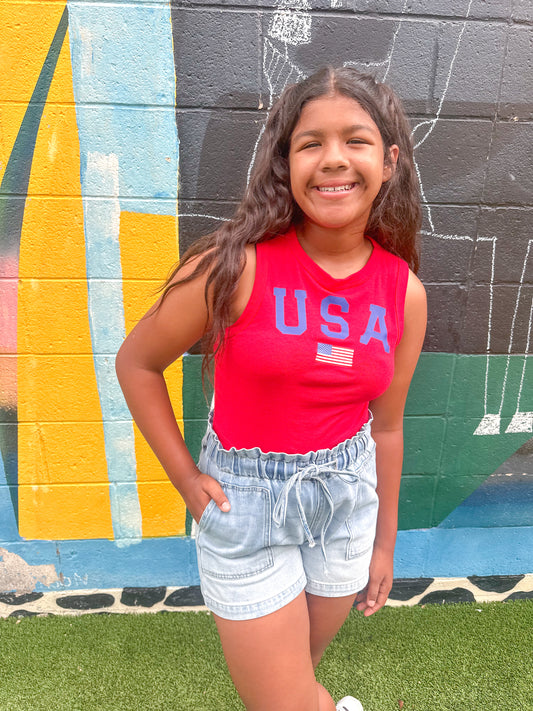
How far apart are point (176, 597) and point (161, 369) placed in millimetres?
1430

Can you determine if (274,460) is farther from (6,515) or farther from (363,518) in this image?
(6,515)

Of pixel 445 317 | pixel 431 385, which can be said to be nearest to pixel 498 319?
pixel 445 317

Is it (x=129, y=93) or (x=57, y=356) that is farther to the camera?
(x=57, y=356)

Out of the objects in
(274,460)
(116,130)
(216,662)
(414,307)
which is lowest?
(216,662)

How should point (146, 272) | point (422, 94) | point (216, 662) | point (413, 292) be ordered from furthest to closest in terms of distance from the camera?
1. point (216, 662)
2. point (146, 272)
3. point (422, 94)
4. point (413, 292)

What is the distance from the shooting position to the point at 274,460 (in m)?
1.30

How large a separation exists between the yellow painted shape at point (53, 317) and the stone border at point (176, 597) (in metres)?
1.08

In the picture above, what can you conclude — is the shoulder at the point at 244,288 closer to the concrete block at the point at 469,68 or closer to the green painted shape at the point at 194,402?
the green painted shape at the point at 194,402

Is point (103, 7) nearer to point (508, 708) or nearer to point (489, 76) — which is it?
point (489, 76)

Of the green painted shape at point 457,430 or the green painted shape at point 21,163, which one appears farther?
the green painted shape at point 457,430

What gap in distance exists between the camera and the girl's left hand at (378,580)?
1.68 meters

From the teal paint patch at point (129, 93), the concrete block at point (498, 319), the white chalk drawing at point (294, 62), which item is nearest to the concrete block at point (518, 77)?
the white chalk drawing at point (294, 62)

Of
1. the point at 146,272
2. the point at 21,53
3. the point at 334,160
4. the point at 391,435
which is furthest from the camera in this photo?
the point at 146,272

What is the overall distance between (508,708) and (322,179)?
1963 mm
